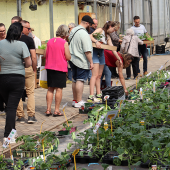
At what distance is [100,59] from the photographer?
7.40 m

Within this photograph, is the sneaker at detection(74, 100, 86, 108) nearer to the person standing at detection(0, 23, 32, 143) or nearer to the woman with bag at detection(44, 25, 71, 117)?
the woman with bag at detection(44, 25, 71, 117)

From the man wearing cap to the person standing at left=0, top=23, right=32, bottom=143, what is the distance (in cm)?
215

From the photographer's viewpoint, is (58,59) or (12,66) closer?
(12,66)

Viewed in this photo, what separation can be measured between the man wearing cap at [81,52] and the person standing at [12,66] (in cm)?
215

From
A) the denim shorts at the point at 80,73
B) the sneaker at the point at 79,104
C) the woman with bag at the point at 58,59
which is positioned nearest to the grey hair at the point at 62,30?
the woman with bag at the point at 58,59

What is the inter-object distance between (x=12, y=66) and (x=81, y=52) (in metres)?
2.34

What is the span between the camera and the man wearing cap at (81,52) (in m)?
6.55

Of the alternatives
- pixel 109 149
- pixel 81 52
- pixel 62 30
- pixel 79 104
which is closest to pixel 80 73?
pixel 81 52

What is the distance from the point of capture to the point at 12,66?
448cm

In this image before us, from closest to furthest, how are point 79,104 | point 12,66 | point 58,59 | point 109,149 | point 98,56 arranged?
point 109,149 → point 12,66 → point 58,59 → point 79,104 → point 98,56

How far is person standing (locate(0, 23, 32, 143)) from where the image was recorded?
446 centimetres

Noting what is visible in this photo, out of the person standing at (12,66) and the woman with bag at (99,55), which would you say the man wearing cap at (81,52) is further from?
the person standing at (12,66)

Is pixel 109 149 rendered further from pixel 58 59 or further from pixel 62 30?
pixel 62 30

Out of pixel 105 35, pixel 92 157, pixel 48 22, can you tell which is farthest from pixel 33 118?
pixel 48 22
